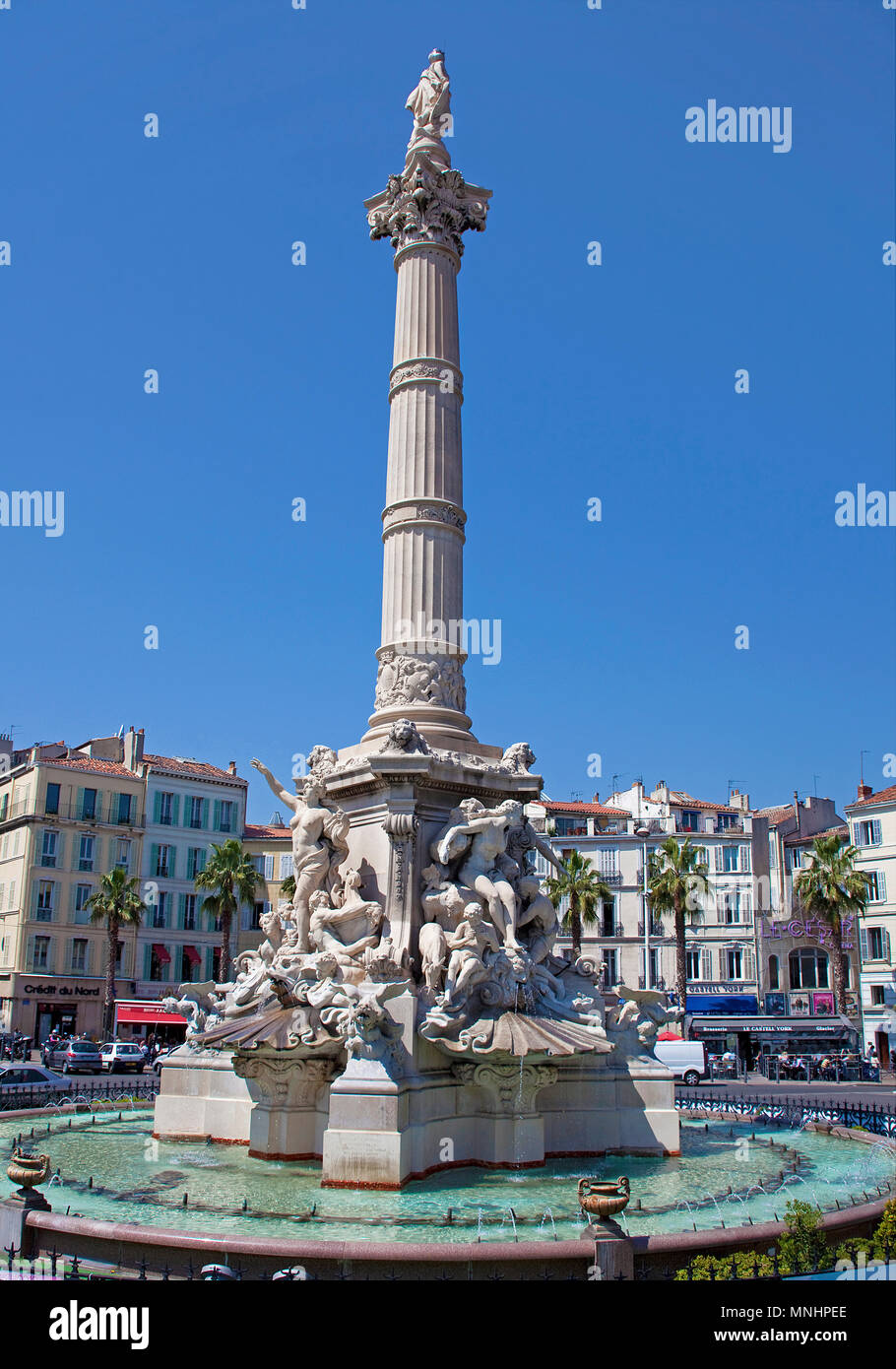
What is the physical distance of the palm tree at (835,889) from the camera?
49.4 metres

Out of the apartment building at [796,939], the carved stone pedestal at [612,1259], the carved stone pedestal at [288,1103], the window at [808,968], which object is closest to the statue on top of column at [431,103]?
the carved stone pedestal at [288,1103]

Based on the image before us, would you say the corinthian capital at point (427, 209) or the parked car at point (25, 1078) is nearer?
the corinthian capital at point (427, 209)

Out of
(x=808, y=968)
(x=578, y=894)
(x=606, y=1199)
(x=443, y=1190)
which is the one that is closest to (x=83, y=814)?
(x=578, y=894)

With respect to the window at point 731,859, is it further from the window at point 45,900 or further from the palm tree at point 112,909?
the window at point 45,900

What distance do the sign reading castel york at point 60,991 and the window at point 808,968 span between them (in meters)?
37.3

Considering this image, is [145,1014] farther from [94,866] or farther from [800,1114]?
[800,1114]

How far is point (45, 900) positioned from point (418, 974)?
4265 centimetres

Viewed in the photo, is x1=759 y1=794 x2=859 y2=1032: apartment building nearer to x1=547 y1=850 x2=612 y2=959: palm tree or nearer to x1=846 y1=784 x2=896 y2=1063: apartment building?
x1=846 y1=784 x2=896 y2=1063: apartment building

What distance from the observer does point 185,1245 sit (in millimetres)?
8711

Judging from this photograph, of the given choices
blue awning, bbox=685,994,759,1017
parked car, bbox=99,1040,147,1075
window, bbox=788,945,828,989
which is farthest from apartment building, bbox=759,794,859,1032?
parked car, bbox=99,1040,147,1075

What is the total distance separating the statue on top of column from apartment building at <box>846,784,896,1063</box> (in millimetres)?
42574

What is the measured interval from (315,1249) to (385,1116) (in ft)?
13.4

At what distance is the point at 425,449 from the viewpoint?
1844 cm
